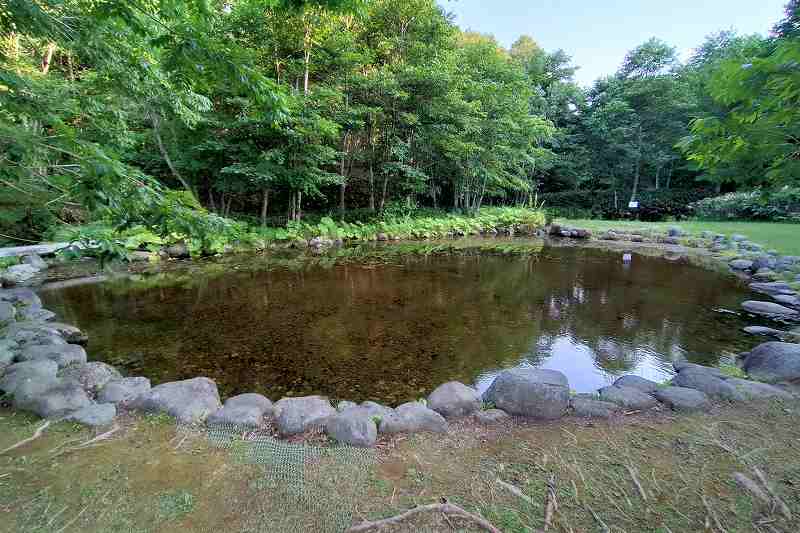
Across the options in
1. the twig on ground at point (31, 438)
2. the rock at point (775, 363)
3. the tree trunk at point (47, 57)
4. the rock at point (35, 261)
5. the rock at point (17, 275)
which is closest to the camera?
the twig on ground at point (31, 438)

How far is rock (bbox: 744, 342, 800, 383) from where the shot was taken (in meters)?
2.75

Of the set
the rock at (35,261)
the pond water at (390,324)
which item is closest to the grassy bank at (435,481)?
the pond water at (390,324)

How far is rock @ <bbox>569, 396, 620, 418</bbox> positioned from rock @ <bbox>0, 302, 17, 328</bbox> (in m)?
5.00

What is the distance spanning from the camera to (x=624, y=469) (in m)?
1.79

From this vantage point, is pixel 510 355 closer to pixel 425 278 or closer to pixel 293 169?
pixel 425 278

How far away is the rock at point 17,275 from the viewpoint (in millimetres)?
5545

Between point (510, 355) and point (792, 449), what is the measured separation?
6.73ft

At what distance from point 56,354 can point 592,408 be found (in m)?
3.85

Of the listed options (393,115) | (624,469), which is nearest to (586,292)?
(624,469)

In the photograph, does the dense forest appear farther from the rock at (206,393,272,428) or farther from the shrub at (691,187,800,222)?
the shrub at (691,187,800,222)

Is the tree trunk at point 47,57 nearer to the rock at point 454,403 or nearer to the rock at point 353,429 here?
the rock at point 353,429

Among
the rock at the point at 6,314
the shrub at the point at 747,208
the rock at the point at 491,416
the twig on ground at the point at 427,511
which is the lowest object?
the rock at the point at 491,416

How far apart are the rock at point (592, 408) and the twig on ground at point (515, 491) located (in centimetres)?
86

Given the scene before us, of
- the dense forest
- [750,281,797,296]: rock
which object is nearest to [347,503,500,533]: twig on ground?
the dense forest
